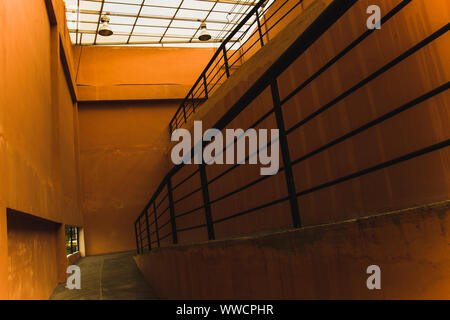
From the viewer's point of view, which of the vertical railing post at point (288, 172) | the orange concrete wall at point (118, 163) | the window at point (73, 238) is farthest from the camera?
the orange concrete wall at point (118, 163)

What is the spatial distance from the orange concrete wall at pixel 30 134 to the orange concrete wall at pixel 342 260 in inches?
65.6

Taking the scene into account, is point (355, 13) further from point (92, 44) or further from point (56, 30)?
point (92, 44)

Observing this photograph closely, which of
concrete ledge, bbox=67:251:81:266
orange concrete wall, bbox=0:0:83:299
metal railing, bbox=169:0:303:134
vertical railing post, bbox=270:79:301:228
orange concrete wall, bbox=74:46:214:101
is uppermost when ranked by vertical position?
orange concrete wall, bbox=74:46:214:101

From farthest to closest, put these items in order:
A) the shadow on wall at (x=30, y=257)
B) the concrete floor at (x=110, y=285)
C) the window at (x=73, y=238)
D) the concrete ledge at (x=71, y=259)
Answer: the window at (x=73, y=238) < the concrete ledge at (x=71, y=259) < the concrete floor at (x=110, y=285) < the shadow on wall at (x=30, y=257)

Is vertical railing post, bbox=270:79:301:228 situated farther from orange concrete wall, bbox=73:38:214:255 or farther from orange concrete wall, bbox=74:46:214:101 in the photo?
orange concrete wall, bbox=74:46:214:101

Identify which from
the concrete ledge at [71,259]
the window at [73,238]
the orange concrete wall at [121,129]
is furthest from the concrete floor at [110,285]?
the orange concrete wall at [121,129]

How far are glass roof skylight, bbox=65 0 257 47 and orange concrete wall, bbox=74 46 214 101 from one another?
37 centimetres

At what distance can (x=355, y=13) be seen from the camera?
3.25 meters

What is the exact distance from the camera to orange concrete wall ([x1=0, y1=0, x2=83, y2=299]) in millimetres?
3166

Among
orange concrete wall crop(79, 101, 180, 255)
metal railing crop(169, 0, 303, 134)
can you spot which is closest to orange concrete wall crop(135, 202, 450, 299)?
metal railing crop(169, 0, 303, 134)

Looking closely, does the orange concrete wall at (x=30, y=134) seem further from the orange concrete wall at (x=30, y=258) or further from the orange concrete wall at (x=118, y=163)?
the orange concrete wall at (x=118, y=163)

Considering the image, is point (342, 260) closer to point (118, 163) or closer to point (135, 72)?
point (118, 163)

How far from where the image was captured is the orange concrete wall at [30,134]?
125 inches
